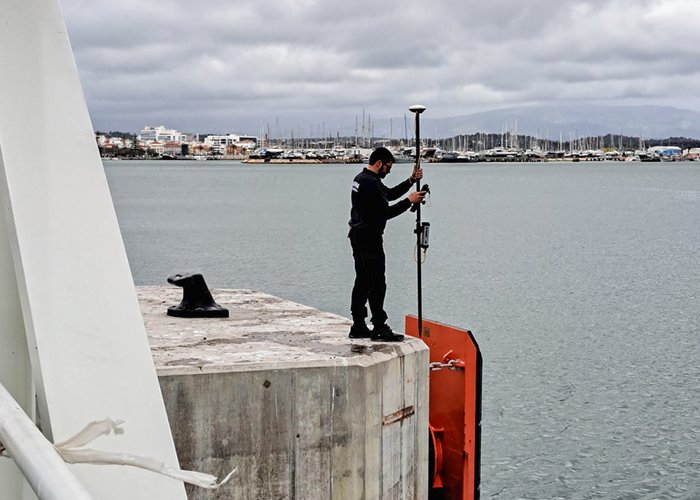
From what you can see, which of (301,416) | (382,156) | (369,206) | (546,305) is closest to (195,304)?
(369,206)

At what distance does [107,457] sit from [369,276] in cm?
693

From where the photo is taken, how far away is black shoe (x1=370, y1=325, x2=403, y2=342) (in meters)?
10.2

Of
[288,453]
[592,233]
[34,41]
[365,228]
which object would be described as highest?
[34,41]

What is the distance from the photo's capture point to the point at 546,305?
113 feet

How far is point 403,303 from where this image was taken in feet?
109

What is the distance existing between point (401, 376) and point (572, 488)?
732 cm

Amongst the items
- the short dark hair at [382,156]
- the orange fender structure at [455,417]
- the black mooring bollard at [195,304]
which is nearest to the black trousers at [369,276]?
the short dark hair at [382,156]

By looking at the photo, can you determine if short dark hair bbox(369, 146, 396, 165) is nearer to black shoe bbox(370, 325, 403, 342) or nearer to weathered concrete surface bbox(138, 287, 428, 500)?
black shoe bbox(370, 325, 403, 342)

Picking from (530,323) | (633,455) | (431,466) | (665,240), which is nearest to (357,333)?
(431,466)

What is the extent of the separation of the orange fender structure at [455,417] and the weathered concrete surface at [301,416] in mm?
1518

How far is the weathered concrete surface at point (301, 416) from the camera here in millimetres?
8195

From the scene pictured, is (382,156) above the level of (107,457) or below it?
above

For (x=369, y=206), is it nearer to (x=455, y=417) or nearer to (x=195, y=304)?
(x=455, y=417)

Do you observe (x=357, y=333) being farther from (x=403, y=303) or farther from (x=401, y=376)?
(x=403, y=303)
